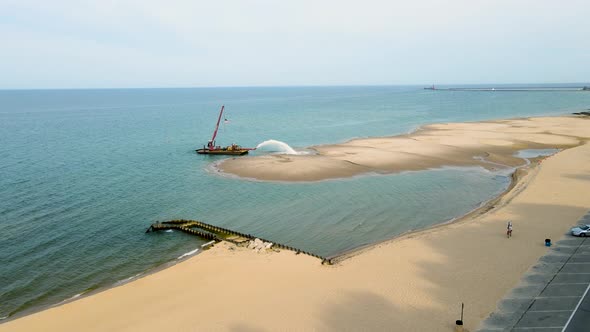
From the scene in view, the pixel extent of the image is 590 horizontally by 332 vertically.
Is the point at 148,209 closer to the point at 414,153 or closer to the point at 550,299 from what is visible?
the point at 550,299

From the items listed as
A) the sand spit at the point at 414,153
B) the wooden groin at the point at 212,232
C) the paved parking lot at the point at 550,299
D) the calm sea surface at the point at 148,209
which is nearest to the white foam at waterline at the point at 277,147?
the sand spit at the point at 414,153

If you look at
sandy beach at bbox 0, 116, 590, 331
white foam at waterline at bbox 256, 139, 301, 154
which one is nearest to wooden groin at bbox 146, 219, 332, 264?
sandy beach at bbox 0, 116, 590, 331

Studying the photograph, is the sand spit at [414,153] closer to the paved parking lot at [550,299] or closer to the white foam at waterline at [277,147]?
the white foam at waterline at [277,147]

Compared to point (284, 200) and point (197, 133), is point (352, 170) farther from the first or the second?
point (197, 133)

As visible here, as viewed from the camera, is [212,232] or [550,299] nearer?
[550,299]

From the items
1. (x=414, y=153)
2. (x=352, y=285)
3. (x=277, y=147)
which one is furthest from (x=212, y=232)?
(x=414, y=153)

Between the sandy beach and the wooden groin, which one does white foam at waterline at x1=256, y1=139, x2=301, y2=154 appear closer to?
the wooden groin

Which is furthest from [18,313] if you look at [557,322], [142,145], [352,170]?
[142,145]
